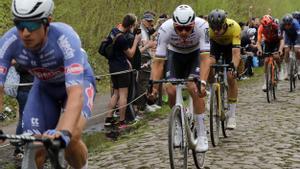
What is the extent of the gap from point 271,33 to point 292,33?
149 cm

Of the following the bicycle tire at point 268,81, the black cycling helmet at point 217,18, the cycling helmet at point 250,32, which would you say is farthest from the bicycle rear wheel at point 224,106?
the cycling helmet at point 250,32

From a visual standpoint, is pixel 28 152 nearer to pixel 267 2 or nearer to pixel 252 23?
pixel 252 23

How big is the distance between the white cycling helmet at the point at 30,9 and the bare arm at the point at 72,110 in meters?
0.61

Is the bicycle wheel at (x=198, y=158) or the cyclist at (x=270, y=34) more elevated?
the cyclist at (x=270, y=34)

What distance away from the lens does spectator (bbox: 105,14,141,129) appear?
438 inches

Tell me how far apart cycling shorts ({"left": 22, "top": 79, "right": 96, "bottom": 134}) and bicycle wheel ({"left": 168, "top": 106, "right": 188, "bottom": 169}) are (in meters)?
1.55

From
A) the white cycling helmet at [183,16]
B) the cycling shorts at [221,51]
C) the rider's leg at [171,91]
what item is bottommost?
the rider's leg at [171,91]

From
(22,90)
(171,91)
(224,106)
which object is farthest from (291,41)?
(22,90)

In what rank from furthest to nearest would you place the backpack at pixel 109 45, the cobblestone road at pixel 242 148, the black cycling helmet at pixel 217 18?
1. the backpack at pixel 109 45
2. the black cycling helmet at pixel 217 18
3. the cobblestone road at pixel 242 148

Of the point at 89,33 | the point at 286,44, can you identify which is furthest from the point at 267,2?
the point at 286,44

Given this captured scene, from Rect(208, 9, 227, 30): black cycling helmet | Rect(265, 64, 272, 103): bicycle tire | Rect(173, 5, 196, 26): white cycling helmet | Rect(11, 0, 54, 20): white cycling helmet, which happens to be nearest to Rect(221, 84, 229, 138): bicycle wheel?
Rect(208, 9, 227, 30): black cycling helmet

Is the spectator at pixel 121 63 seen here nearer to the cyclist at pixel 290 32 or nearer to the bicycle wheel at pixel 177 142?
the bicycle wheel at pixel 177 142

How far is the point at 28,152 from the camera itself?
14.2 ft

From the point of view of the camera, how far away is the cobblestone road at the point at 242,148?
8.12 meters
